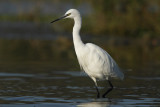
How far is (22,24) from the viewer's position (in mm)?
24359

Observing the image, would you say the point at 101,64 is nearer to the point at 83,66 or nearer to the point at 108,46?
the point at 83,66

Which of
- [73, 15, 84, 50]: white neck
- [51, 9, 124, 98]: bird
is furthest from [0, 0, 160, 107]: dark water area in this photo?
[73, 15, 84, 50]: white neck

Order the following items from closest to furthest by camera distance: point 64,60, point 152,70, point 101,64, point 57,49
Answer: point 101,64, point 152,70, point 64,60, point 57,49

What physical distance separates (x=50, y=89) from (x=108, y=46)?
900cm

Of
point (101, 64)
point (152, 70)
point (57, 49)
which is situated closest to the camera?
point (101, 64)

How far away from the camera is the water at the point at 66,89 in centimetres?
908

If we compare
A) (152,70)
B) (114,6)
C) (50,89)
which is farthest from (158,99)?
(114,6)

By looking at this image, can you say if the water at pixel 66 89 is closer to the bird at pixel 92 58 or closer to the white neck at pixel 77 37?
the bird at pixel 92 58

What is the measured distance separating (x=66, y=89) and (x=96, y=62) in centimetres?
93

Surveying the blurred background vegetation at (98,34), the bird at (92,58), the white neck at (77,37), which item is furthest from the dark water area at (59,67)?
the white neck at (77,37)

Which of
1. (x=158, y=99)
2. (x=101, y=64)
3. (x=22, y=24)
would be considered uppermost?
(x=22, y=24)

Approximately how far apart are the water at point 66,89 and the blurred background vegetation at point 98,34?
101 inches

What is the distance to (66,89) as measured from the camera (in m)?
10.6

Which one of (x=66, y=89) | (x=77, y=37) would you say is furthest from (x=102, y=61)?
(x=66, y=89)
